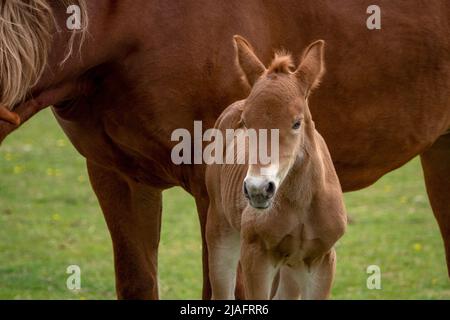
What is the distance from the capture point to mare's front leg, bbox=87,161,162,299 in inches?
266

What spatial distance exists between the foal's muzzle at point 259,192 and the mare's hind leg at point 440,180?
3.40 meters

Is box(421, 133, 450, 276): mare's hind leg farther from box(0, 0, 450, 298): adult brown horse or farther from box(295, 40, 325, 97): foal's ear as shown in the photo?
box(295, 40, 325, 97): foal's ear

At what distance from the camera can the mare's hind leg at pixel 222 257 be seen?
5488 mm

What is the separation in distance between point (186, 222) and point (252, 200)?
935cm

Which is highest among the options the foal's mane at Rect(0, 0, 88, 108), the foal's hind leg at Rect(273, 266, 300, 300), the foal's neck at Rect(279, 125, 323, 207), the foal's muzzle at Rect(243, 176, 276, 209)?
the foal's mane at Rect(0, 0, 88, 108)

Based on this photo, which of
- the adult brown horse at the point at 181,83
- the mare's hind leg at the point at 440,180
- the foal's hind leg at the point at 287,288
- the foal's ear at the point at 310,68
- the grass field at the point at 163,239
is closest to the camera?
the foal's ear at the point at 310,68

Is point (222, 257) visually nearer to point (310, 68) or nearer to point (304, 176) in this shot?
point (304, 176)

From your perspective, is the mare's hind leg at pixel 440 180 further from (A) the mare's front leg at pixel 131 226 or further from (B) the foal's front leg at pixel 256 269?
(B) the foal's front leg at pixel 256 269

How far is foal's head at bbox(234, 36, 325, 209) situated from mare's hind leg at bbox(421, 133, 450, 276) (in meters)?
2.93

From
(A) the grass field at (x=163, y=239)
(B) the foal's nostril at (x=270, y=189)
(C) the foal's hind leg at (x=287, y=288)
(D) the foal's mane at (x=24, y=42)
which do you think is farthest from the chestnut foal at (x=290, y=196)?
(A) the grass field at (x=163, y=239)

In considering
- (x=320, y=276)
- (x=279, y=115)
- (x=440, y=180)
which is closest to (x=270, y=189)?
(x=279, y=115)

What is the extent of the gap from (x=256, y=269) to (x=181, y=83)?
4.45ft

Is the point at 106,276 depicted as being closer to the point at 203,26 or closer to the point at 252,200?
the point at 203,26

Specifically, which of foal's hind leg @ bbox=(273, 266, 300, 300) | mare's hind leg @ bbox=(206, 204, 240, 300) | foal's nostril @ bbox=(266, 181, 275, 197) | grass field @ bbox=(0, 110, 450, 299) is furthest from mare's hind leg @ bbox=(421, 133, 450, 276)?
foal's nostril @ bbox=(266, 181, 275, 197)
